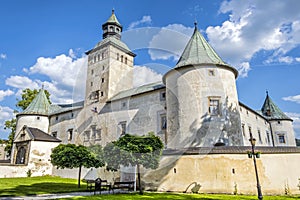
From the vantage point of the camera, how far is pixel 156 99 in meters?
22.5

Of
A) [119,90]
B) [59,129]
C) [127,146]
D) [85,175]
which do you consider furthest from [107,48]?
[127,146]

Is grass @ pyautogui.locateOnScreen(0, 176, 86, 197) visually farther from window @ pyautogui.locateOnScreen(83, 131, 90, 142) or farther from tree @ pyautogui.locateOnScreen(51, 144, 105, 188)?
window @ pyautogui.locateOnScreen(83, 131, 90, 142)

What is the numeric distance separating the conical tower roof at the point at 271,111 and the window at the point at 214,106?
66.8 ft

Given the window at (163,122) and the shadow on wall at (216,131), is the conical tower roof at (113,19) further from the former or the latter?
the shadow on wall at (216,131)

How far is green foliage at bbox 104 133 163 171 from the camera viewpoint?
13.1 metres

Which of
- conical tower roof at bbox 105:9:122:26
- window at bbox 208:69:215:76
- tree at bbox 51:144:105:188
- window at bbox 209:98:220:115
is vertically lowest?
tree at bbox 51:144:105:188

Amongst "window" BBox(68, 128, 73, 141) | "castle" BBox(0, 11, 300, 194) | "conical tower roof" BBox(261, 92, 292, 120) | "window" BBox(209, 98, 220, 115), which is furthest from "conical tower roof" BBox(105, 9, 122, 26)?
"conical tower roof" BBox(261, 92, 292, 120)

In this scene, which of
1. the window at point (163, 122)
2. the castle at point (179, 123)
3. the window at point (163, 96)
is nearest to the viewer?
the castle at point (179, 123)

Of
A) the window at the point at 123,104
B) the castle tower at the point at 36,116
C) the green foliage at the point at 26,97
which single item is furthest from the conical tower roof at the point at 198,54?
the green foliage at the point at 26,97

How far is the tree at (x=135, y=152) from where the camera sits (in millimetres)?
13070

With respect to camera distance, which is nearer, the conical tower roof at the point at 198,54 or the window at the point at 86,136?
the conical tower roof at the point at 198,54

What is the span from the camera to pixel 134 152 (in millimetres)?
13078

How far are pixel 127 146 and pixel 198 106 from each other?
7.01m

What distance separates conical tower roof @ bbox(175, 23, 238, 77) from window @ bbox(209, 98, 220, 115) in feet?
9.75
